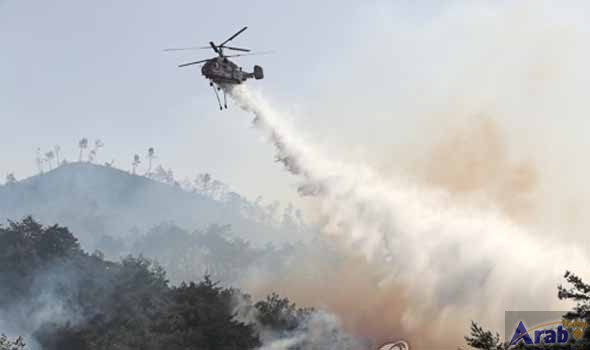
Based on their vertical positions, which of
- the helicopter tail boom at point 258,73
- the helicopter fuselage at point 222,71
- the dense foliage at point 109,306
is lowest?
the dense foliage at point 109,306

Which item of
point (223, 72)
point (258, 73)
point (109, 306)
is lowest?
point (109, 306)

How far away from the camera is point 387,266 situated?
71.0 m

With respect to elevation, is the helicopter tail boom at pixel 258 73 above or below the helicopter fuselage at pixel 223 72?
above

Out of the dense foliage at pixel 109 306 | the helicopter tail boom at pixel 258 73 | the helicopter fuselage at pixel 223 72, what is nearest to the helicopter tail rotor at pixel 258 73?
the helicopter tail boom at pixel 258 73

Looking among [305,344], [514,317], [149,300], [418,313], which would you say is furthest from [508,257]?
[149,300]

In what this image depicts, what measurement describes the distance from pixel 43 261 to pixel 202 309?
34493 mm

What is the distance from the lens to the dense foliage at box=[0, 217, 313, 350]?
191 feet

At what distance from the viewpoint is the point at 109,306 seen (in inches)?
2945

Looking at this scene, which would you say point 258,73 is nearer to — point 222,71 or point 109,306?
point 222,71

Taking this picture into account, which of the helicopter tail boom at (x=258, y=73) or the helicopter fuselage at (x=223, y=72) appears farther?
the helicopter tail boom at (x=258, y=73)

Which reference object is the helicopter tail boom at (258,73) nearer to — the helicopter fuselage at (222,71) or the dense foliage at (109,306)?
the helicopter fuselage at (222,71)

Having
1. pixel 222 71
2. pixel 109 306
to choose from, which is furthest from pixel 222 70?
pixel 109 306

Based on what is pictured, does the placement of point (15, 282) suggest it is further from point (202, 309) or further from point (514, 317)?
point (514, 317)

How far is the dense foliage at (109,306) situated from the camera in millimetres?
58344
